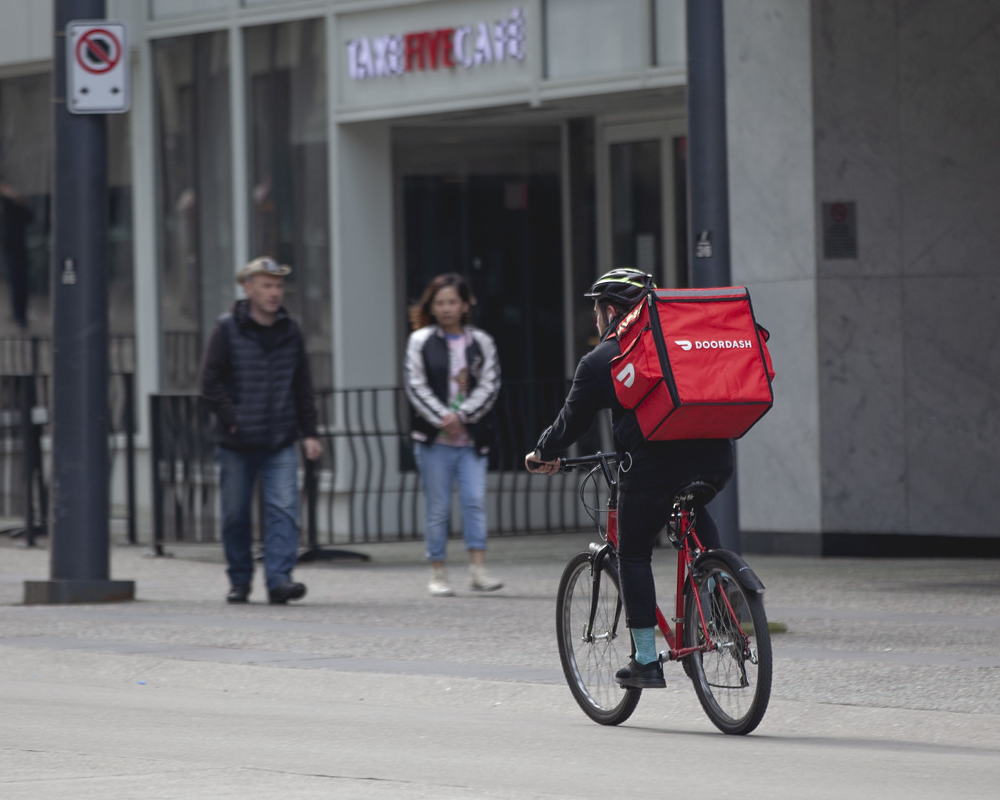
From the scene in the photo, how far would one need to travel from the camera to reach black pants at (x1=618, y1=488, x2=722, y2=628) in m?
7.45

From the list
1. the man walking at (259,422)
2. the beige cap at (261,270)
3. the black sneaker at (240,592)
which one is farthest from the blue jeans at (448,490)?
the beige cap at (261,270)

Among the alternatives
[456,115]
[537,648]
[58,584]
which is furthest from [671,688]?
[456,115]

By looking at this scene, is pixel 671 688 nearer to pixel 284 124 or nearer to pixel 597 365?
pixel 597 365

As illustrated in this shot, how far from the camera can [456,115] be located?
16.4 m

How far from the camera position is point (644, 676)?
24.7 ft

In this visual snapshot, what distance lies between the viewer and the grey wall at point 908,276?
45.9 ft

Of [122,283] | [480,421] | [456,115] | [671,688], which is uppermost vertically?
[456,115]

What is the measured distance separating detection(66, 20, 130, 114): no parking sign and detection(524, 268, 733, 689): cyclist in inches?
201

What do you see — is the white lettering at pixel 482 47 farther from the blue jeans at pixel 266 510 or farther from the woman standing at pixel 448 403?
the blue jeans at pixel 266 510

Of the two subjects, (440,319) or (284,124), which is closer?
(440,319)

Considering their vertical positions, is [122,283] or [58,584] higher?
[122,283]

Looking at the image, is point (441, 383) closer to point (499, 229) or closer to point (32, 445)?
point (32, 445)

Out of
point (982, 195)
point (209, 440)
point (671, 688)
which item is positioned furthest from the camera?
point (209, 440)

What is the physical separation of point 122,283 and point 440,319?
24.1 feet
